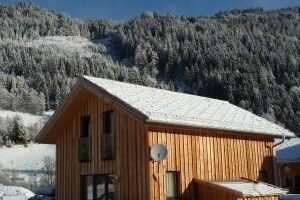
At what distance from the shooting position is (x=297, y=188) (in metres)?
35.8

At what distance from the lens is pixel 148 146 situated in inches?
786

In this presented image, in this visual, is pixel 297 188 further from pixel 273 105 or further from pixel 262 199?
pixel 273 105

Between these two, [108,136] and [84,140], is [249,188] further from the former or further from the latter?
[84,140]

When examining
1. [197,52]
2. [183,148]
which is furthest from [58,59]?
[183,148]

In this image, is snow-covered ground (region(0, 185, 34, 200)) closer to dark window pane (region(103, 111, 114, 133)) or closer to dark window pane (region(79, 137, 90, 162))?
dark window pane (region(79, 137, 90, 162))

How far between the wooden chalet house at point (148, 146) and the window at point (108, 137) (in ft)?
0.13

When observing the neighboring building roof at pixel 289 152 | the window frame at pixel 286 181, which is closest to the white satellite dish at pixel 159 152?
the neighboring building roof at pixel 289 152

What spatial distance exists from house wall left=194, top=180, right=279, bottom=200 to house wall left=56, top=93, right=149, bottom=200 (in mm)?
2565

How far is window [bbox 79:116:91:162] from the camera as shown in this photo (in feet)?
75.1

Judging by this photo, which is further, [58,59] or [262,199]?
[58,59]

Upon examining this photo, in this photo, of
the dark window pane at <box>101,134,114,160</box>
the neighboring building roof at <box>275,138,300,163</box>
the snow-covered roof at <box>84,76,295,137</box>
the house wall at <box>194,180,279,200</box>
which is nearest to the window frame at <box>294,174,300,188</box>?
the neighboring building roof at <box>275,138,300,163</box>

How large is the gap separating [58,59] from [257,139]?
14235cm

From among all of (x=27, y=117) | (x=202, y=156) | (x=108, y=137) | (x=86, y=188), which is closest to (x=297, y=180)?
(x=202, y=156)

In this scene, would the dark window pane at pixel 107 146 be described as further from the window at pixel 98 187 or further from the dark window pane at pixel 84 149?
the dark window pane at pixel 84 149
